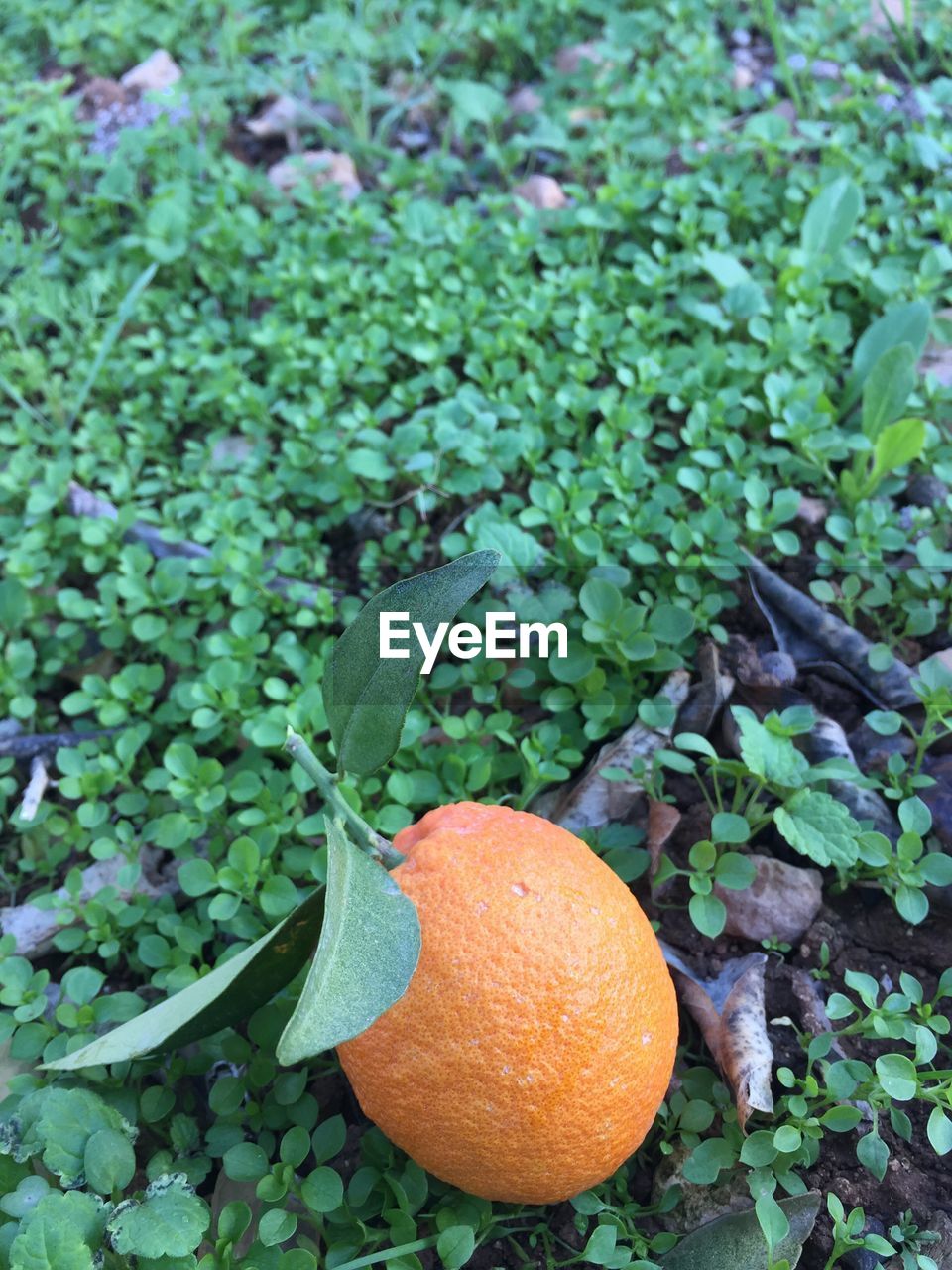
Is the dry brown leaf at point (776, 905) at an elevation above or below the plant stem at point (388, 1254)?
above

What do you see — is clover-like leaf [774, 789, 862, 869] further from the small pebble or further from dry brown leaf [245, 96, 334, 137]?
dry brown leaf [245, 96, 334, 137]

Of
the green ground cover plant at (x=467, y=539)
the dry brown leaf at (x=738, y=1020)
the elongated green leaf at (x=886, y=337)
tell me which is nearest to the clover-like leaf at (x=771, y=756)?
the green ground cover plant at (x=467, y=539)

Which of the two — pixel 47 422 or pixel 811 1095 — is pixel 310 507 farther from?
pixel 811 1095

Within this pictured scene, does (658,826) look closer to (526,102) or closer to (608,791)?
(608,791)

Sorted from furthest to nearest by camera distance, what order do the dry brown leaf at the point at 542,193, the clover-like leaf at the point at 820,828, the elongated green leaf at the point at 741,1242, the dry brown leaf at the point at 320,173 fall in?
the dry brown leaf at the point at 320,173, the dry brown leaf at the point at 542,193, the clover-like leaf at the point at 820,828, the elongated green leaf at the point at 741,1242

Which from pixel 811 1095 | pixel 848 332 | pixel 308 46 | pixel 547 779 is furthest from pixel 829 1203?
pixel 308 46

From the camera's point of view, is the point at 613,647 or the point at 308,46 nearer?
the point at 613,647

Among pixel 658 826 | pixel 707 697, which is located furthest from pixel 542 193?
pixel 658 826

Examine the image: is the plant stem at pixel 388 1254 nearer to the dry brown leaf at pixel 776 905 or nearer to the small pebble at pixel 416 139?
the dry brown leaf at pixel 776 905
